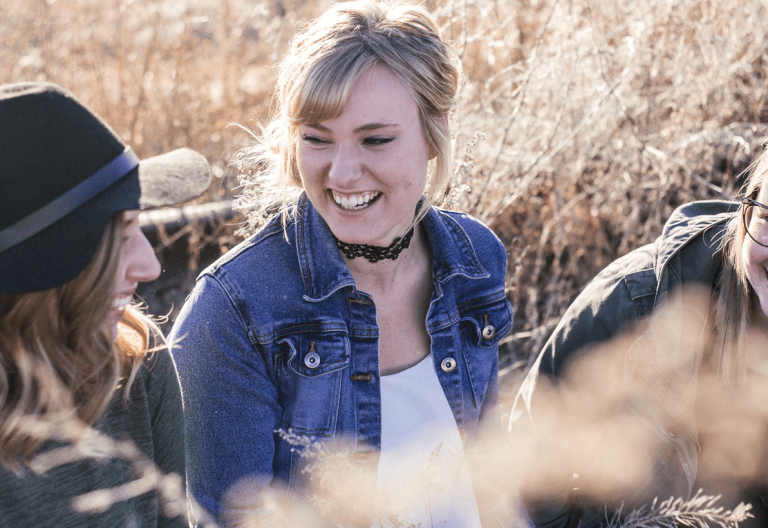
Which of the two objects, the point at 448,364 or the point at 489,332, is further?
the point at 489,332

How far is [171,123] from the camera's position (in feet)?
11.8

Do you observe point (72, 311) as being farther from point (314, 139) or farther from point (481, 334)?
point (481, 334)

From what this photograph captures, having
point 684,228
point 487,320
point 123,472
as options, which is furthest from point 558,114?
point 123,472

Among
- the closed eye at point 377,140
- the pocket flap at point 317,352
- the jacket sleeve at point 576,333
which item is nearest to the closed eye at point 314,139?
the closed eye at point 377,140

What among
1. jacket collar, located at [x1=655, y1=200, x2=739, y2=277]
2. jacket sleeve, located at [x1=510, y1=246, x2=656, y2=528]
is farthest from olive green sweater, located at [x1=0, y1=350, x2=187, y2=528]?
jacket collar, located at [x1=655, y1=200, x2=739, y2=277]

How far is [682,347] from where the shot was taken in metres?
1.70

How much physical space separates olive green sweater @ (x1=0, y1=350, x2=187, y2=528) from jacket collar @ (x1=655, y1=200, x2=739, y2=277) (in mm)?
1316

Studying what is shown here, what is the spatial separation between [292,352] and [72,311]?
0.59 meters

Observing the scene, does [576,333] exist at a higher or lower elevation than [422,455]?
higher

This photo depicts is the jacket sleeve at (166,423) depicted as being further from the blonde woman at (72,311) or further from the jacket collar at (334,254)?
the jacket collar at (334,254)

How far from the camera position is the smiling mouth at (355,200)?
153 centimetres

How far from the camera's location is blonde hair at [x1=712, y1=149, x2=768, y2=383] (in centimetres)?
161

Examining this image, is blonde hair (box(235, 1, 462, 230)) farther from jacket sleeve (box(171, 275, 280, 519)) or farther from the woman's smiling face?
jacket sleeve (box(171, 275, 280, 519))

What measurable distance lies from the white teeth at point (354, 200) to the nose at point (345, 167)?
0.05m
